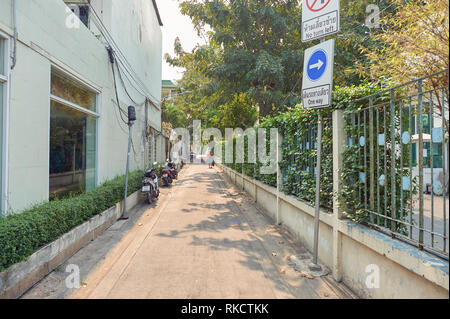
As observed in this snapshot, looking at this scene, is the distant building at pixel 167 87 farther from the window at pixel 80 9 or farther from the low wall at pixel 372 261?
the low wall at pixel 372 261

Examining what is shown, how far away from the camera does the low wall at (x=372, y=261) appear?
211 cm

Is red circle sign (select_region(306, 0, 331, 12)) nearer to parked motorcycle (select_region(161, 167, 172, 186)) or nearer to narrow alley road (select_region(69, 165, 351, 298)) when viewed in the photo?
narrow alley road (select_region(69, 165, 351, 298))

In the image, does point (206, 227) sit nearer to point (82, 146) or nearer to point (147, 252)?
point (147, 252)

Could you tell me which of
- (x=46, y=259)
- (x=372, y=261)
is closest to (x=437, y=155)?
(x=372, y=261)

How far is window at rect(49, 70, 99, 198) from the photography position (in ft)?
16.7

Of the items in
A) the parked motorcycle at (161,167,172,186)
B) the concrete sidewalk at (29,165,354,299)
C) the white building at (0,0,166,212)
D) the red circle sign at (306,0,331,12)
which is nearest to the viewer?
the concrete sidewalk at (29,165,354,299)

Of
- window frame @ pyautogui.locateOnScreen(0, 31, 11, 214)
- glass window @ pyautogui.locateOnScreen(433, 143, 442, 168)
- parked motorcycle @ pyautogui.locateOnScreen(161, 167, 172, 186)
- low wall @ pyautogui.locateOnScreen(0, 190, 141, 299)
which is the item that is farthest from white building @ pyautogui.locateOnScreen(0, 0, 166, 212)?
glass window @ pyautogui.locateOnScreen(433, 143, 442, 168)

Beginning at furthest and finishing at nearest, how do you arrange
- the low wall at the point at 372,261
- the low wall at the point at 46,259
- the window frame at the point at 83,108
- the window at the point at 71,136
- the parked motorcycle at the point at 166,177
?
the parked motorcycle at the point at 166,177, the window at the point at 71,136, the window frame at the point at 83,108, the low wall at the point at 46,259, the low wall at the point at 372,261

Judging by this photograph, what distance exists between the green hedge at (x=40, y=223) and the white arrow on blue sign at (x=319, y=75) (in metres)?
3.90

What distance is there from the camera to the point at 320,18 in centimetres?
364

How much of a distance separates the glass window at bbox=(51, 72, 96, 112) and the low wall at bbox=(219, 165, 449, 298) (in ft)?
16.6

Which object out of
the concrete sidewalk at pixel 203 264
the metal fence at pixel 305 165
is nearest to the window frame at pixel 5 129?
the concrete sidewalk at pixel 203 264

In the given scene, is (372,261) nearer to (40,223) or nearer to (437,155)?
(437,155)
